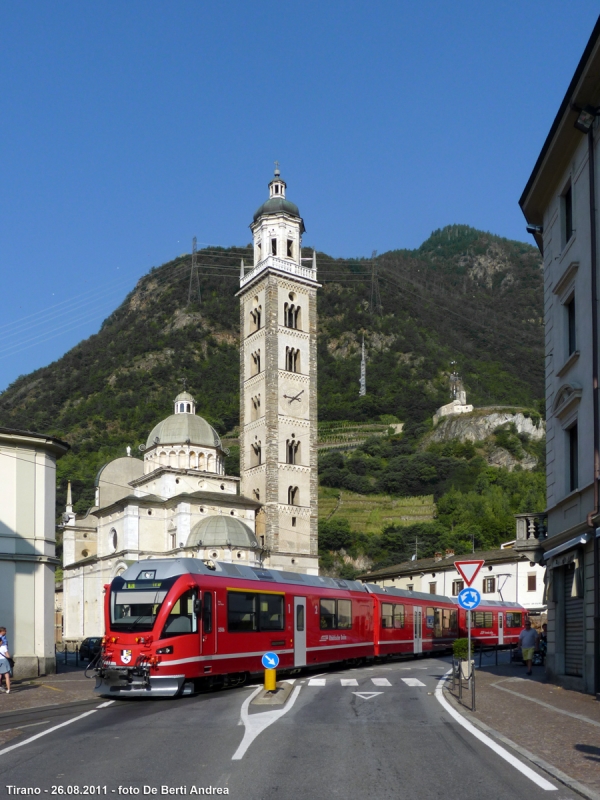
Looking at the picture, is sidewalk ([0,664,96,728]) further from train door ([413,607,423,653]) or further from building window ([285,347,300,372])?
building window ([285,347,300,372])

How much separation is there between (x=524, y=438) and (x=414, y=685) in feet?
473

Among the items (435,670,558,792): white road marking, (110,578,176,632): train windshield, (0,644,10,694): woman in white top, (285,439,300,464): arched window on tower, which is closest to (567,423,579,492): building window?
(435,670,558,792): white road marking

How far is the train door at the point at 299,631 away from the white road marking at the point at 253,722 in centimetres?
808

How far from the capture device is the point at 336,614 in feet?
102

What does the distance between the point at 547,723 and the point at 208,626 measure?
961 cm

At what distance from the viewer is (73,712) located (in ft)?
60.4

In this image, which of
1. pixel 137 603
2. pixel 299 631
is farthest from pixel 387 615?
pixel 137 603

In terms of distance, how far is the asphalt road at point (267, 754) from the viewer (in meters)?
9.59

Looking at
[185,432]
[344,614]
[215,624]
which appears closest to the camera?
[215,624]

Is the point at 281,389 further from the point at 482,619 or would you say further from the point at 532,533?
the point at 532,533

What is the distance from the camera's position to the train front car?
2082cm

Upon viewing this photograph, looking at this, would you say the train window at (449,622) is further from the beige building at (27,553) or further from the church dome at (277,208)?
the church dome at (277,208)

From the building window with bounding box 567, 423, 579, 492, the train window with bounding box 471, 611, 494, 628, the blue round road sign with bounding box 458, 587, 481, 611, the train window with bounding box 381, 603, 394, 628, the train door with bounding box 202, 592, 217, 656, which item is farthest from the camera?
the train window with bounding box 471, 611, 494, 628

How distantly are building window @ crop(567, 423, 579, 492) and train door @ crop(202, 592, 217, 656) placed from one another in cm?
925
